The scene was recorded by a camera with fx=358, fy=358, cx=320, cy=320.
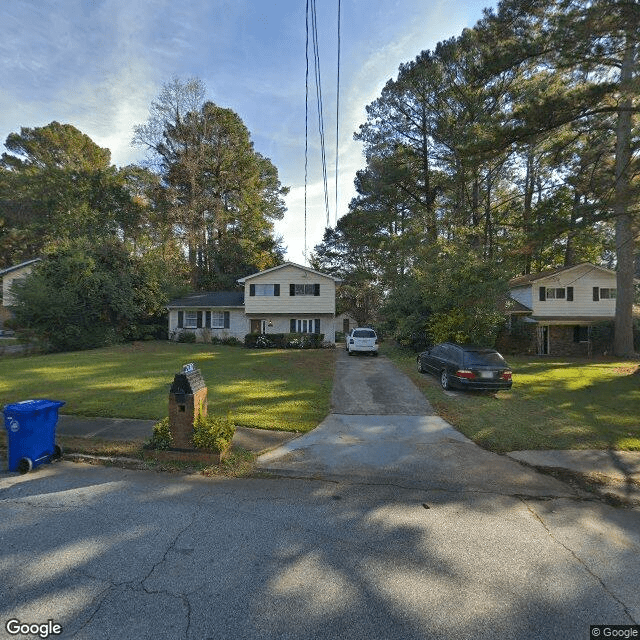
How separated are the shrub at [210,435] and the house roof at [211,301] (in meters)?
22.1

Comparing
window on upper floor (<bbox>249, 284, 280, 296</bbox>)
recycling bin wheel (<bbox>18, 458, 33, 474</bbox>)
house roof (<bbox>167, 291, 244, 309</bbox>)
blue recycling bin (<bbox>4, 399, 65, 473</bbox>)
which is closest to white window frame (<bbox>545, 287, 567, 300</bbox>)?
window on upper floor (<bbox>249, 284, 280, 296</bbox>)

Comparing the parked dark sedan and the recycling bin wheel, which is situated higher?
the parked dark sedan

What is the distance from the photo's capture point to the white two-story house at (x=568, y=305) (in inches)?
1019

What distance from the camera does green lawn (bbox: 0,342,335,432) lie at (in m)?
8.13

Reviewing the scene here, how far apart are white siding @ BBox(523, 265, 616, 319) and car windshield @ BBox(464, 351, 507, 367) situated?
18.3 m

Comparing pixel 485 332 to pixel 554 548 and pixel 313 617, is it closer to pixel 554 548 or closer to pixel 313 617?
pixel 554 548

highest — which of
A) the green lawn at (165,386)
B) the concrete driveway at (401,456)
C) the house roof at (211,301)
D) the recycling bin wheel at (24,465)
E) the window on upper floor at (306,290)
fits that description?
the window on upper floor at (306,290)

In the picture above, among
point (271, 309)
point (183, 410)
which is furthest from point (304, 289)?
point (183, 410)

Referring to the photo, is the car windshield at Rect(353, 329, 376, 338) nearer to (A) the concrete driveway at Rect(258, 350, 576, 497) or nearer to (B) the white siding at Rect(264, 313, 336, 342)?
(B) the white siding at Rect(264, 313, 336, 342)

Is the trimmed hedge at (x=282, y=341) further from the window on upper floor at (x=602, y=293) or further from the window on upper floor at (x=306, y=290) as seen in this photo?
the window on upper floor at (x=602, y=293)

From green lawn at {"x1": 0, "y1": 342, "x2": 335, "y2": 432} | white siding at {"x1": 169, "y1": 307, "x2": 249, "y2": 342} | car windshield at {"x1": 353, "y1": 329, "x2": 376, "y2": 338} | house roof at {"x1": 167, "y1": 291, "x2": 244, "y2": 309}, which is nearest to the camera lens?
green lawn at {"x1": 0, "y1": 342, "x2": 335, "y2": 432}

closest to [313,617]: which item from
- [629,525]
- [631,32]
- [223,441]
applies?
[223,441]

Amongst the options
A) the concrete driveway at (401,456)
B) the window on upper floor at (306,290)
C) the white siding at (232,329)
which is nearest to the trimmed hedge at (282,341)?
the white siding at (232,329)

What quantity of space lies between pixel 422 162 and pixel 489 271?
→ 1853cm
